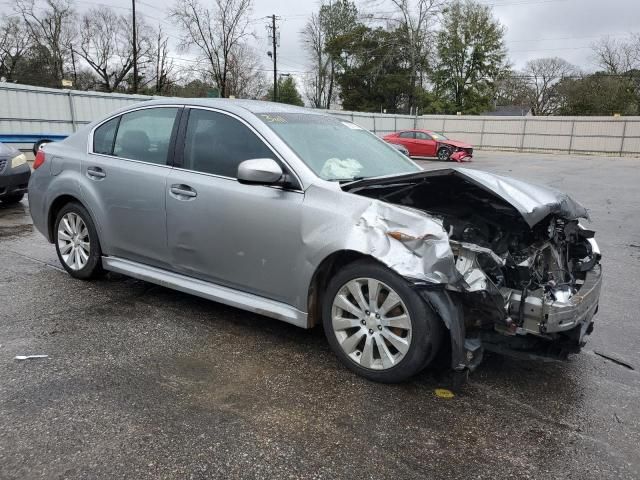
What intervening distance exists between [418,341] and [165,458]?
4.67 ft

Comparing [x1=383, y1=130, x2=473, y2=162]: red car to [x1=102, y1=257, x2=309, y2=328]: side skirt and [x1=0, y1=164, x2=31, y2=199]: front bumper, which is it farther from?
[x1=102, y1=257, x2=309, y2=328]: side skirt

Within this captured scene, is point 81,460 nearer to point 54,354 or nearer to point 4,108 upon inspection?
point 54,354

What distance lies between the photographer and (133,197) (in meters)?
4.20

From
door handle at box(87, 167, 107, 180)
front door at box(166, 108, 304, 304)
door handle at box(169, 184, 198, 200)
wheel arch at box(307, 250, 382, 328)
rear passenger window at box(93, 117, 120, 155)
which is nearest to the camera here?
wheel arch at box(307, 250, 382, 328)

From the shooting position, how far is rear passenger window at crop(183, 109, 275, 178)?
3.74m

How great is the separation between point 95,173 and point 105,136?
0.37m

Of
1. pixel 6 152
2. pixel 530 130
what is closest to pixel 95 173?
pixel 6 152

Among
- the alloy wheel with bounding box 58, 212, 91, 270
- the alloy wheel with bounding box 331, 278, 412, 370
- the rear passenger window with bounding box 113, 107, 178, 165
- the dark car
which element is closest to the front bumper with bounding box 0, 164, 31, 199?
the dark car

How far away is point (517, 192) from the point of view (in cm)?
316

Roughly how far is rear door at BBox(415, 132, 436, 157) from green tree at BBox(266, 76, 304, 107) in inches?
1428

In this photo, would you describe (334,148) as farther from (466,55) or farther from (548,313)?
(466,55)

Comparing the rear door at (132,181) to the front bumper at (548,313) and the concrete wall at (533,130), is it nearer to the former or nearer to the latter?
the front bumper at (548,313)

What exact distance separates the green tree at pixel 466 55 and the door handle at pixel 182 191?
169ft

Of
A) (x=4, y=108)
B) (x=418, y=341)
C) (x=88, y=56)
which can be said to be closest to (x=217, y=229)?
(x=418, y=341)
